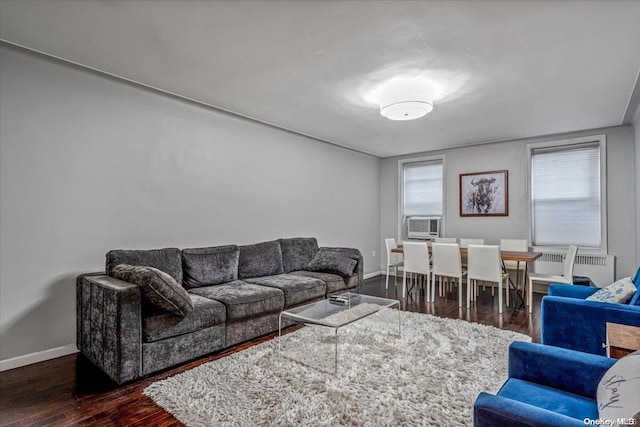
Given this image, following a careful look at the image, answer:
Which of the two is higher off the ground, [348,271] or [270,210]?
[270,210]

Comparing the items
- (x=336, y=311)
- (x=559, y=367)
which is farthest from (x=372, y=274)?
(x=559, y=367)

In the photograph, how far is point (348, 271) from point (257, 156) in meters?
2.01

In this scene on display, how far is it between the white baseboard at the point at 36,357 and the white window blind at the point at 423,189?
19.2 ft

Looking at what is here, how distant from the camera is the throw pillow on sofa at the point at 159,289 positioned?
2.40m

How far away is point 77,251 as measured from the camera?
299cm

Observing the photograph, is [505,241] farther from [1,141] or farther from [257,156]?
[1,141]

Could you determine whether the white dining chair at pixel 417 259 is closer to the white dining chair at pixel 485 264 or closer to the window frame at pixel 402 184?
the white dining chair at pixel 485 264

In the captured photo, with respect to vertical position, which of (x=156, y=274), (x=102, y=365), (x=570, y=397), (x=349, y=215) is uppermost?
(x=349, y=215)

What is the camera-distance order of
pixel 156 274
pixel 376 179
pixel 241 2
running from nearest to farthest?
pixel 241 2 → pixel 156 274 → pixel 376 179

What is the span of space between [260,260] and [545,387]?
3240mm

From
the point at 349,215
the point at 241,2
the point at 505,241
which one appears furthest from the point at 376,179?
the point at 241,2

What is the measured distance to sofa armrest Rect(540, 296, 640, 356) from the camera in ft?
7.21

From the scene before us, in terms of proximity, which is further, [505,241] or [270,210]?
[505,241]

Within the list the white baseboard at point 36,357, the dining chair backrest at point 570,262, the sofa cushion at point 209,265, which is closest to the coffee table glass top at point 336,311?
the sofa cushion at point 209,265
